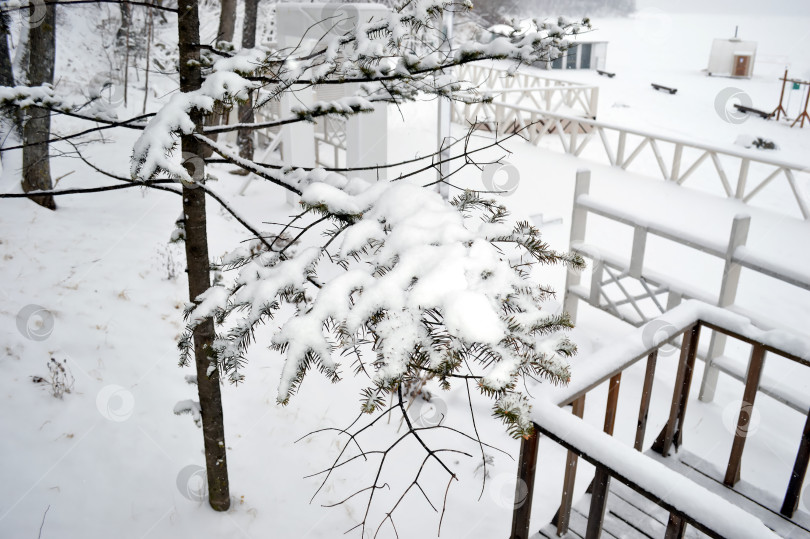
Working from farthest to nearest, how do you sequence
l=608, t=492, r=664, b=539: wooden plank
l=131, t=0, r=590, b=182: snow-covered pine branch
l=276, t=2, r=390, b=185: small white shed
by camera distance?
l=276, t=2, r=390, b=185: small white shed → l=608, t=492, r=664, b=539: wooden plank → l=131, t=0, r=590, b=182: snow-covered pine branch

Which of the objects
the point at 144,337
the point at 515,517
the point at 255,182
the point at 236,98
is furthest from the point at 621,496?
the point at 255,182

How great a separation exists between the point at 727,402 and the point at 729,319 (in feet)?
7.13

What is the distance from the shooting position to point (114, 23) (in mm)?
11320

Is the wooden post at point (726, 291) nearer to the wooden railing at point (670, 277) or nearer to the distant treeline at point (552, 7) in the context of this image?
the wooden railing at point (670, 277)

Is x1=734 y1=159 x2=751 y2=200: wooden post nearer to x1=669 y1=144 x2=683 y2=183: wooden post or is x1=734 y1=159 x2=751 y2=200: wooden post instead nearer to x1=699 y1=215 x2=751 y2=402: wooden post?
x1=669 y1=144 x2=683 y2=183: wooden post

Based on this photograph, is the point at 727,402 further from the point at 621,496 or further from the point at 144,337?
the point at 144,337

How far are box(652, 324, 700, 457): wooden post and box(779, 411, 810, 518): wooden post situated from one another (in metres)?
0.45

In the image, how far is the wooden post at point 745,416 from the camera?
255cm

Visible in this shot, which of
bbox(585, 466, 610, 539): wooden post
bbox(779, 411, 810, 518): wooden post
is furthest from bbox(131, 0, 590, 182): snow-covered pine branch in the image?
bbox(779, 411, 810, 518): wooden post

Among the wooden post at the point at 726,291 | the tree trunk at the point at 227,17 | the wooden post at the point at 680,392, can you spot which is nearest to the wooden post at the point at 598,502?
the wooden post at the point at 680,392

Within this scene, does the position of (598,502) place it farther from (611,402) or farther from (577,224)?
(577,224)

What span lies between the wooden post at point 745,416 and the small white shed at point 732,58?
16.9m

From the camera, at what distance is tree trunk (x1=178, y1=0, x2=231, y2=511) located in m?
2.13

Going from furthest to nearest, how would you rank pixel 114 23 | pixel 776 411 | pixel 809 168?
pixel 114 23 → pixel 809 168 → pixel 776 411
